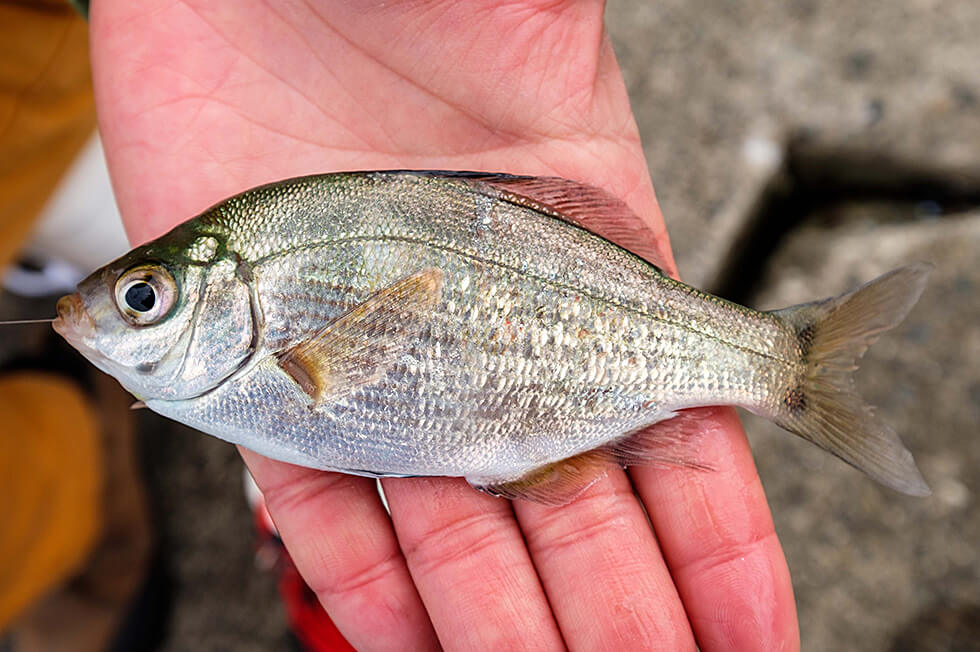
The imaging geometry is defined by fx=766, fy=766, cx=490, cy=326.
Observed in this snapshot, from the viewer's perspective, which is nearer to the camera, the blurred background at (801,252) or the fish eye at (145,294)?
the fish eye at (145,294)

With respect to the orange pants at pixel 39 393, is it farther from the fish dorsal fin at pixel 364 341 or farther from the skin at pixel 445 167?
the fish dorsal fin at pixel 364 341

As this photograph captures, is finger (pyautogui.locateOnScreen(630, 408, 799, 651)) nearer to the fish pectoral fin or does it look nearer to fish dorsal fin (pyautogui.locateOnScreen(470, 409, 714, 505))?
fish dorsal fin (pyautogui.locateOnScreen(470, 409, 714, 505))

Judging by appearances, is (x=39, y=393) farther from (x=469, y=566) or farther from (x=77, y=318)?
(x=469, y=566)

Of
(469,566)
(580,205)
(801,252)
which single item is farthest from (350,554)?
(801,252)

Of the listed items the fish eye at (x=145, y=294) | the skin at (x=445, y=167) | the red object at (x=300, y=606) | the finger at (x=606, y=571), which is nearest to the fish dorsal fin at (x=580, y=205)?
the skin at (x=445, y=167)

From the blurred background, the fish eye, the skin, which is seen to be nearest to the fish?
the fish eye
